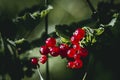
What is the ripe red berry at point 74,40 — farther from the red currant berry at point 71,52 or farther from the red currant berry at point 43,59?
the red currant berry at point 43,59

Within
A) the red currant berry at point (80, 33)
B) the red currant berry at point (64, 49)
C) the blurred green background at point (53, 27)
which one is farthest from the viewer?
the blurred green background at point (53, 27)

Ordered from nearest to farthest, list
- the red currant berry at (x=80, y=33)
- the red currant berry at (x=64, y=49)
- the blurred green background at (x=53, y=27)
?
the red currant berry at (x=80, y=33) → the red currant berry at (x=64, y=49) → the blurred green background at (x=53, y=27)

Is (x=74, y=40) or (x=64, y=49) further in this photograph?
(x=64, y=49)

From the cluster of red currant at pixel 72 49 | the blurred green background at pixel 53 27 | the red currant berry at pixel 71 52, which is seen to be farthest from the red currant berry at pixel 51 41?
the blurred green background at pixel 53 27

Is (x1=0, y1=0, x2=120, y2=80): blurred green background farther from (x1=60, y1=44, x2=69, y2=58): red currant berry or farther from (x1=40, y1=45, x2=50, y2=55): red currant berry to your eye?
(x1=60, y1=44, x2=69, y2=58): red currant berry

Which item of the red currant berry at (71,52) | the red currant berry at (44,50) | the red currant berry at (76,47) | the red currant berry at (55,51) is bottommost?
the red currant berry at (71,52)

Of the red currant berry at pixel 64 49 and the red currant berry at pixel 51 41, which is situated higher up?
the red currant berry at pixel 51 41

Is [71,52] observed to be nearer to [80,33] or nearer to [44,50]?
[80,33]

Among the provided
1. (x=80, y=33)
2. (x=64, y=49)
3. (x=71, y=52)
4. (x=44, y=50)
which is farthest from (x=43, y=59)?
(x=80, y=33)

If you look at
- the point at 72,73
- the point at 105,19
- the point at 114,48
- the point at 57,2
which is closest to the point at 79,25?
the point at 105,19
